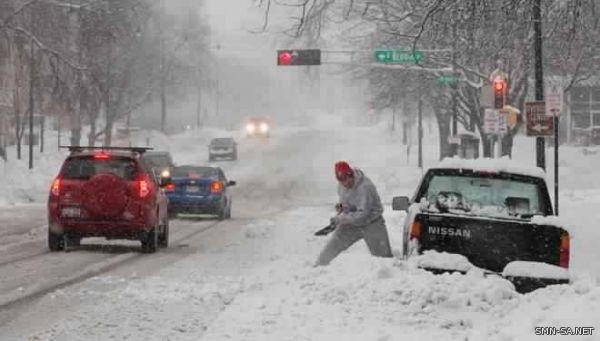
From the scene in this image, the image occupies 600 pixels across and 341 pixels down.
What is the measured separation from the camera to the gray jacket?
38.9 ft

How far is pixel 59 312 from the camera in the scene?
31.6 feet

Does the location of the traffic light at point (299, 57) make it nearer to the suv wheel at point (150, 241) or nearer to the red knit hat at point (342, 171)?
the suv wheel at point (150, 241)

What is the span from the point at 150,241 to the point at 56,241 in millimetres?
1576

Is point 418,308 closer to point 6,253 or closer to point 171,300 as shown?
point 171,300

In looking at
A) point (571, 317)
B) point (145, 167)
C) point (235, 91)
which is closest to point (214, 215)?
point (145, 167)

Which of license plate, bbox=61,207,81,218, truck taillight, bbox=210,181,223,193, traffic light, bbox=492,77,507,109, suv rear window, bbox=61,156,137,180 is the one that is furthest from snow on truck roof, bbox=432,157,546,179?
traffic light, bbox=492,77,507,109

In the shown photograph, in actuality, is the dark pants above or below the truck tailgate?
below

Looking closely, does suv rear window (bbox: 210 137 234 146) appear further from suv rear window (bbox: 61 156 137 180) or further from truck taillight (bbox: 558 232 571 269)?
truck taillight (bbox: 558 232 571 269)

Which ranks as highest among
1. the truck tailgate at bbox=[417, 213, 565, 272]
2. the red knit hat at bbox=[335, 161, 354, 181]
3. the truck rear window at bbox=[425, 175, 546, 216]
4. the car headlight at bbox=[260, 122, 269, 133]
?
the car headlight at bbox=[260, 122, 269, 133]

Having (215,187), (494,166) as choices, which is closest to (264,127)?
(215,187)

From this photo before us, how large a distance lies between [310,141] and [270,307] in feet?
256

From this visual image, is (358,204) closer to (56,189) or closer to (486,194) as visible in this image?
(486,194)

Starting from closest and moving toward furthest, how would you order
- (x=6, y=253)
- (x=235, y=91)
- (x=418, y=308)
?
(x=418, y=308)
(x=6, y=253)
(x=235, y=91)

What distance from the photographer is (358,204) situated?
11.9 m
